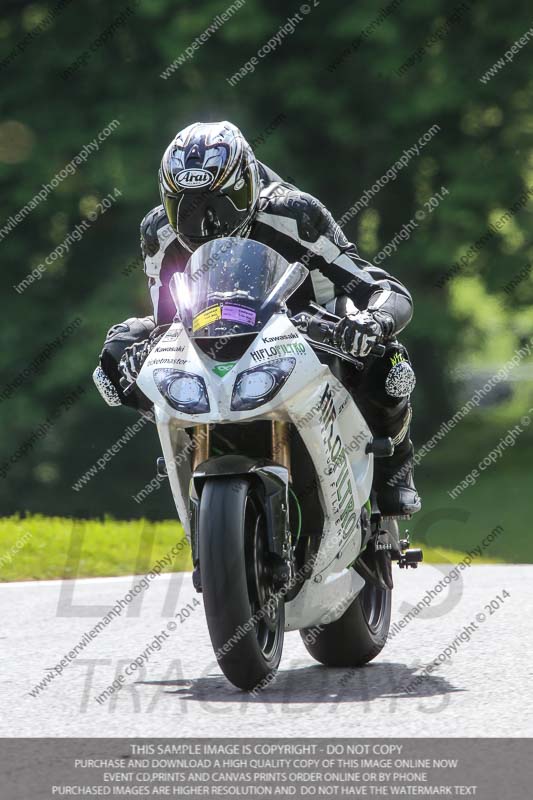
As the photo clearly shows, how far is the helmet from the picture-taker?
5.88m

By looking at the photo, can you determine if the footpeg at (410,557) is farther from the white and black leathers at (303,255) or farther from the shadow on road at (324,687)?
the white and black leathers at (303,255)

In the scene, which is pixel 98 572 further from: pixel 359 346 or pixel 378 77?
pixel 378 77

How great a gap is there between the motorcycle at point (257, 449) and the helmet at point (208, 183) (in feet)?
0.56

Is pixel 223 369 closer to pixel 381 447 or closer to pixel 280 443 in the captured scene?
pixel 280 443

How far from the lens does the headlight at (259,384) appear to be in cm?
540

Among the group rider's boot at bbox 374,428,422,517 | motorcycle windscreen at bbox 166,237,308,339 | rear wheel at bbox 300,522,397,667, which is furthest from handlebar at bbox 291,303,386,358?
rear wheel at bbox 300,522,397,667

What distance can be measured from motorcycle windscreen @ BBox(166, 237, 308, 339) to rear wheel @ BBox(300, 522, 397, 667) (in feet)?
4.60

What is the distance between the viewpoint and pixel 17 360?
2181 centimetres

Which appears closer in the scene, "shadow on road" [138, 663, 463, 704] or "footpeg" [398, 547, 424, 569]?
"shadow on road" [138, 663, 463, 704]

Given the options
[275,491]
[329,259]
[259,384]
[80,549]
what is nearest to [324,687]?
[275,491]

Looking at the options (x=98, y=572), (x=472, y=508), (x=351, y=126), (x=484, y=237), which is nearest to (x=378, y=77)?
Result: (x=351, y=126)

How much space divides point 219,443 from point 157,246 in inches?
43.4
